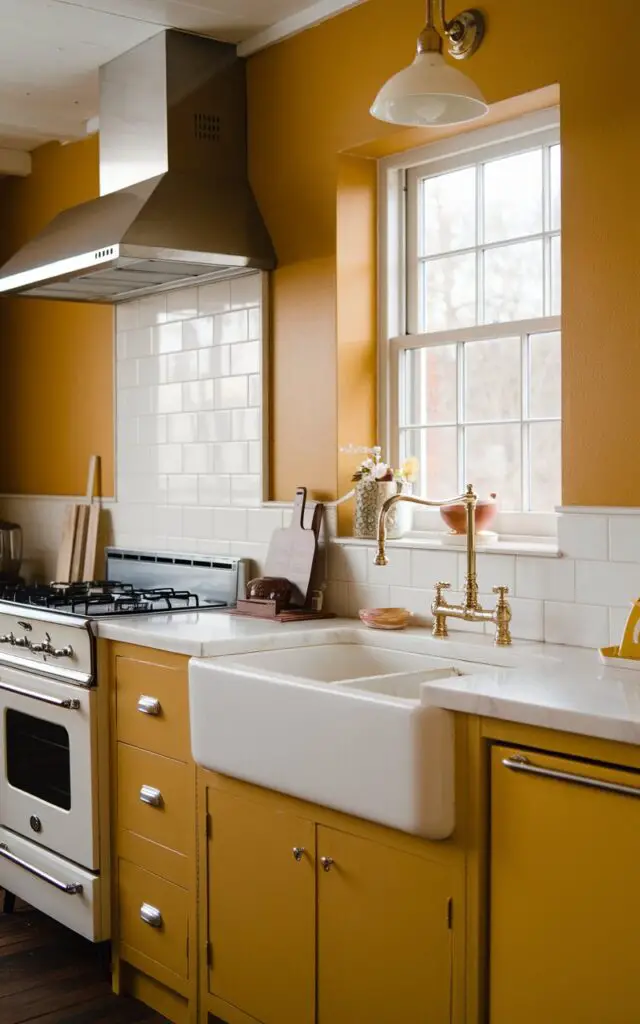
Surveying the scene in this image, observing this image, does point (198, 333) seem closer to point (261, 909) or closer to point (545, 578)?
point (545, 578)

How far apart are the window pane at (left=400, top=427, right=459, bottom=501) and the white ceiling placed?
1.31m

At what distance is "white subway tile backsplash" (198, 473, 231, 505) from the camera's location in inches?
158

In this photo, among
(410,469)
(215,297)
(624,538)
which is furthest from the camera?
(215,297)

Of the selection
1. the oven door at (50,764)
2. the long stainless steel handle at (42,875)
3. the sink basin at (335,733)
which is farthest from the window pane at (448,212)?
the long stainless steel handle at (42,875)

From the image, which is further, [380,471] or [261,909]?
[380,471]

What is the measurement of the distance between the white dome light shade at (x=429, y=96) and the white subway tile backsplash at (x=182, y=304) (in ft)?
5.23

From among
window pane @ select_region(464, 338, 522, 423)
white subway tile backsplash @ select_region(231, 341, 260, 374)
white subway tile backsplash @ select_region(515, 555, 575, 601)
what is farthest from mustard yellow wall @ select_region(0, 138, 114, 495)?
white subway tile backsplash @ select_region(515, 555, 575, 601)

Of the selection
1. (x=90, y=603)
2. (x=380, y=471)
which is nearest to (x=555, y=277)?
(x=380, y=471)

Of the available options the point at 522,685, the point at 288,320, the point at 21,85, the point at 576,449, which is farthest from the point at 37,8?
the point at 522,685

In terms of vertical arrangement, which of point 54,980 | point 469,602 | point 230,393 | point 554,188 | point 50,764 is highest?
point 554,188

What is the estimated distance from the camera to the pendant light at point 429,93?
2490 millimetres

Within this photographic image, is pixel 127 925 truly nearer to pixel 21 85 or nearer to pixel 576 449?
pixel 576 449

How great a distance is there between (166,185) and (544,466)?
1.50 m

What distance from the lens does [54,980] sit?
→ 3.34 metres
